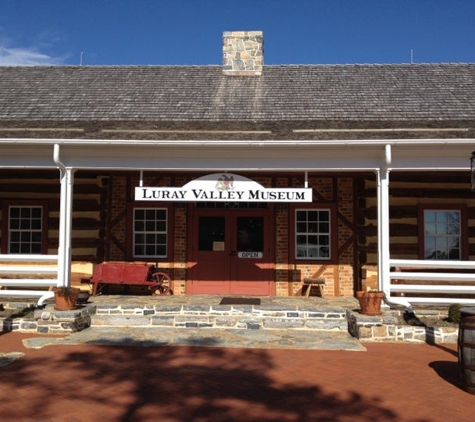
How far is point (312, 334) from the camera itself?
8.75 meters

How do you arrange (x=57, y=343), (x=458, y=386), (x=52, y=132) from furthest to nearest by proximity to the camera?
(x=52, y=132) < (x=57, y=343) < (x=458, y=386)

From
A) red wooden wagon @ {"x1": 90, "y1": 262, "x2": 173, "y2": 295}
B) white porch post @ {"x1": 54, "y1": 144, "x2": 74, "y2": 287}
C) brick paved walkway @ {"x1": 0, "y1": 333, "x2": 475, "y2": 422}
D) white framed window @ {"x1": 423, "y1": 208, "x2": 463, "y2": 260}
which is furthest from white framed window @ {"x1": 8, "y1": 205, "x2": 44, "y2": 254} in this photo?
white framed window @ {"x1": 423, "y1": 208, "x2": 463, "y2": 260}

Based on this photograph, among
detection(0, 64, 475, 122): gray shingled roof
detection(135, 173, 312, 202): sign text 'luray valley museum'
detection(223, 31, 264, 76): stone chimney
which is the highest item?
detection(223, 31, 264, 76): stone chimney

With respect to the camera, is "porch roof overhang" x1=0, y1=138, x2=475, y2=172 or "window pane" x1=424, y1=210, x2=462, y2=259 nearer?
"porch roof overhang" x1=0, y1=138, x2=475, y2=172

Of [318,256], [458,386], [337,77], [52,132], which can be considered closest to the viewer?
[458,386]

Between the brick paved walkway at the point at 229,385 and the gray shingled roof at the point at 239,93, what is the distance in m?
6.14

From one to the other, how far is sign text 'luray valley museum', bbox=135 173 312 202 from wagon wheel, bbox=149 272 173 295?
2.80 metres

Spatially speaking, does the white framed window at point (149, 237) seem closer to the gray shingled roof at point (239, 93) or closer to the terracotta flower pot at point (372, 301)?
the gray shingled roof at point (239, 93)

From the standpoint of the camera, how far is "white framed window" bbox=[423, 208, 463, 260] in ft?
37.5

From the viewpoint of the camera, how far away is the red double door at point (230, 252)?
1172 cm

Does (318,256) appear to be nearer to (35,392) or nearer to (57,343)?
Answer: (57,343)

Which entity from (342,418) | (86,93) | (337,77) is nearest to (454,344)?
(342,418)

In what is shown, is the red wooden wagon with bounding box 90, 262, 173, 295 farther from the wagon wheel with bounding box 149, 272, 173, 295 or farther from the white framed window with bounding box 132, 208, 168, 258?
the white framed window with bounding box 132, 208, 168, 258

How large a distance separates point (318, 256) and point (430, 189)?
311 centimetres
